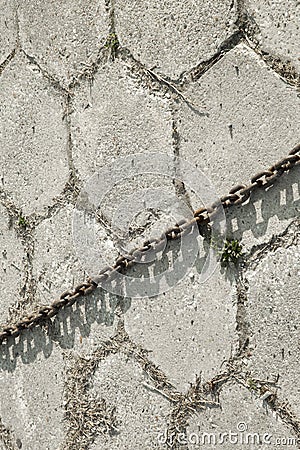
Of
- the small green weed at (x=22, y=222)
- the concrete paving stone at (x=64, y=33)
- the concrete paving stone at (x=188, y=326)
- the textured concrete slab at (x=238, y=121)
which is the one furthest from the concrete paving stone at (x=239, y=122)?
the small green weed at (x=22, y=222)

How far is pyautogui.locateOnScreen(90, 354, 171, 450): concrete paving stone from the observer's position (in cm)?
140

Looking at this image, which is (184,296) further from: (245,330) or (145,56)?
(145,56)

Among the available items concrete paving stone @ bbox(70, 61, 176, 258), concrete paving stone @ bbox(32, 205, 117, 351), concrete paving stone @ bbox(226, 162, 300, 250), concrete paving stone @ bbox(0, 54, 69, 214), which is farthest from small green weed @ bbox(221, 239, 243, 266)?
concrete paving stone @ bbox(0, 54, 69, 214)

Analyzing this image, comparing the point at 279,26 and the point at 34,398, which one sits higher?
the point at 279,26

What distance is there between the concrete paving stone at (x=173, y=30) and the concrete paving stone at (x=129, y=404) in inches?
23.6

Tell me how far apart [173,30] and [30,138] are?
1.48ft

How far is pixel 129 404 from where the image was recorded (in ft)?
4.74

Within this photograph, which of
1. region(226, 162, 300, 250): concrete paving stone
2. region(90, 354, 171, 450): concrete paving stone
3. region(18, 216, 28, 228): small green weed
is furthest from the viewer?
region(18, 216, 28, 228): small green weed

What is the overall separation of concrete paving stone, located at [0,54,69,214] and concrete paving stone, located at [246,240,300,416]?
52cm

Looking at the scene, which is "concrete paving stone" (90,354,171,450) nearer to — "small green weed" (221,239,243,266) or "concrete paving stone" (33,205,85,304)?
"concrete paving stone" (33,205,85,304)

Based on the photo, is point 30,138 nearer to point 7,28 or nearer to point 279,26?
point 7,28

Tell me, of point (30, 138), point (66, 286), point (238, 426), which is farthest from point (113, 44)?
point (238, 426)

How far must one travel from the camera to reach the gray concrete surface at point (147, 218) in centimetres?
124

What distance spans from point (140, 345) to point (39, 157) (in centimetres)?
49
